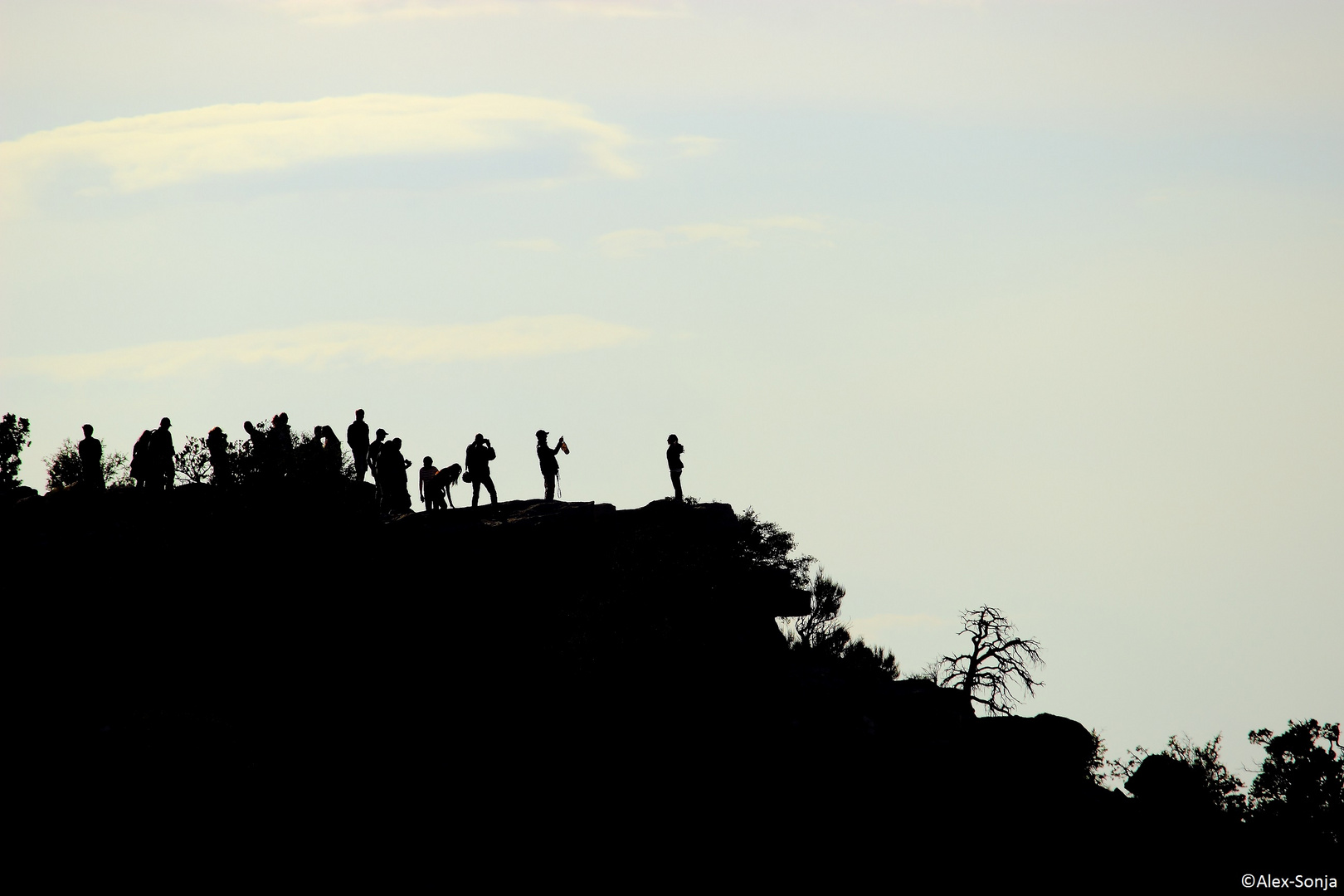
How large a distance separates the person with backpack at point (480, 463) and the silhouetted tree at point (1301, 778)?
1499 inches

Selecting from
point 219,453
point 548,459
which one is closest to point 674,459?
point 548,459

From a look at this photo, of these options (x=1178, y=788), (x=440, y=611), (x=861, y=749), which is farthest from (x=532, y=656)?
(x=1178, y=788)

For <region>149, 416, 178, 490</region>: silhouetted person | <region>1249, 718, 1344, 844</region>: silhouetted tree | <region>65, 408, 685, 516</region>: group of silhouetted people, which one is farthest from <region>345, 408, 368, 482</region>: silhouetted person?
<region>1249, 718, 1344, 844</region>: silhouetted tree

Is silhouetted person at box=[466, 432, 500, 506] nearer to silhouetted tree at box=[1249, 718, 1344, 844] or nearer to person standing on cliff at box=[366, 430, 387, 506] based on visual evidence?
person standing on cliff at box=[366, 430, 387, 506]

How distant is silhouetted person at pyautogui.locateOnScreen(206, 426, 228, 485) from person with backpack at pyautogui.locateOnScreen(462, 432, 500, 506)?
24.1ft

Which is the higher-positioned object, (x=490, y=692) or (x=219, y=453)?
(x=219, y=453)

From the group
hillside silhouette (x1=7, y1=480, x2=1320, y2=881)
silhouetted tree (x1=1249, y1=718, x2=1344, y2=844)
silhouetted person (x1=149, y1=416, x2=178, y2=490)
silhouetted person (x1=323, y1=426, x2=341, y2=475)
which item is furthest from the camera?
silhouetted tree (x1=1249, y1=718, x2=1344, y2=844)

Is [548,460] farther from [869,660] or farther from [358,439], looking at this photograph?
[869,660]

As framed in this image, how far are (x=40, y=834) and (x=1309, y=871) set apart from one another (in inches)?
1677

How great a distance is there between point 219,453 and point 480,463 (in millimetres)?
7872

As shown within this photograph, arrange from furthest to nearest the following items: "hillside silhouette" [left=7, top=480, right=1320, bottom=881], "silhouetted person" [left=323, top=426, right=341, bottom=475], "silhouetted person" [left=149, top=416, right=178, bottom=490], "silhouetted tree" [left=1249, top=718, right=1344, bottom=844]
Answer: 1. "silhouetted tree" [left=1249, top=718, right=1344, bottom=844]
2. "silhouetted person" [left=323, top=426, right=341, bottom=475]
3. "silhouetted person" [left=149, top=416, right=178, bottom=490]
4. "hillside silhouette" [left=7, top=480, right=1320, bottom=881]

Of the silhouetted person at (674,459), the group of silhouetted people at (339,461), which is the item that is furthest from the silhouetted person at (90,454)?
the silhouetted person at (674,459)

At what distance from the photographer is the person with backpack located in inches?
1683

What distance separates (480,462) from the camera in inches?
1706
